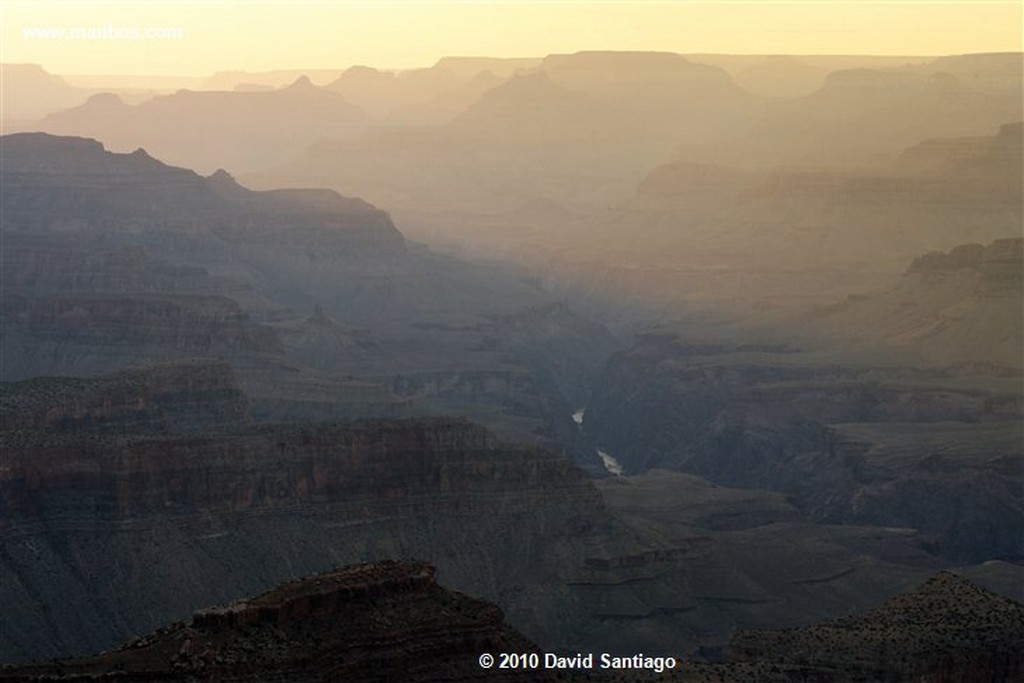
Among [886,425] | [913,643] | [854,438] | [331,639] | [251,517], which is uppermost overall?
[886,425]

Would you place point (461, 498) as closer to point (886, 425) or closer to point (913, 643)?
point (913, 643)

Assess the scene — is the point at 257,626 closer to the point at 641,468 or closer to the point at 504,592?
the point at 504,592

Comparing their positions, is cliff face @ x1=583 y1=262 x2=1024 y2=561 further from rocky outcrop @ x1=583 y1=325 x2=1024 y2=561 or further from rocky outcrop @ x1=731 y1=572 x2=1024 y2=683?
rocky outcrop @ x1=731 y1=572 x2=1024 y2=683

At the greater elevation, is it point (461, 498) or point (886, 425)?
point (886, 425)

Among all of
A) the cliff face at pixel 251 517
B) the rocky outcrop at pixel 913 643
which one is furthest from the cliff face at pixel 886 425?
the rocky outcrop at pixel 913 643

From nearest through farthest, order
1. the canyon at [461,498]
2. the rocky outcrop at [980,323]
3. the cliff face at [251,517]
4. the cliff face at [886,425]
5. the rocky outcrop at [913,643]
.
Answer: the canyon at [461,498] < the rocky outcrop at [913,643] < the cliff face at [251,517] < the cliff face at [886,425] < the rocky outcrop at [980,323]

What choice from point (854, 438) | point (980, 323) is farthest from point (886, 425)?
point (980, 323)

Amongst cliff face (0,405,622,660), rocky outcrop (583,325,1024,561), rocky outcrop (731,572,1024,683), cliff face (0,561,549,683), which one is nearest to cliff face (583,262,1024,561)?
rocky outcrop (583,325,1024,561)

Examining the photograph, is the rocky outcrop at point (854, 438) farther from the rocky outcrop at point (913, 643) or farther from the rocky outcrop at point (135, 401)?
the rocky outcrop at point (913, 643)

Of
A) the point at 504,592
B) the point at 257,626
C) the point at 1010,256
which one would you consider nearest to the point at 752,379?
the point at 1010,256
